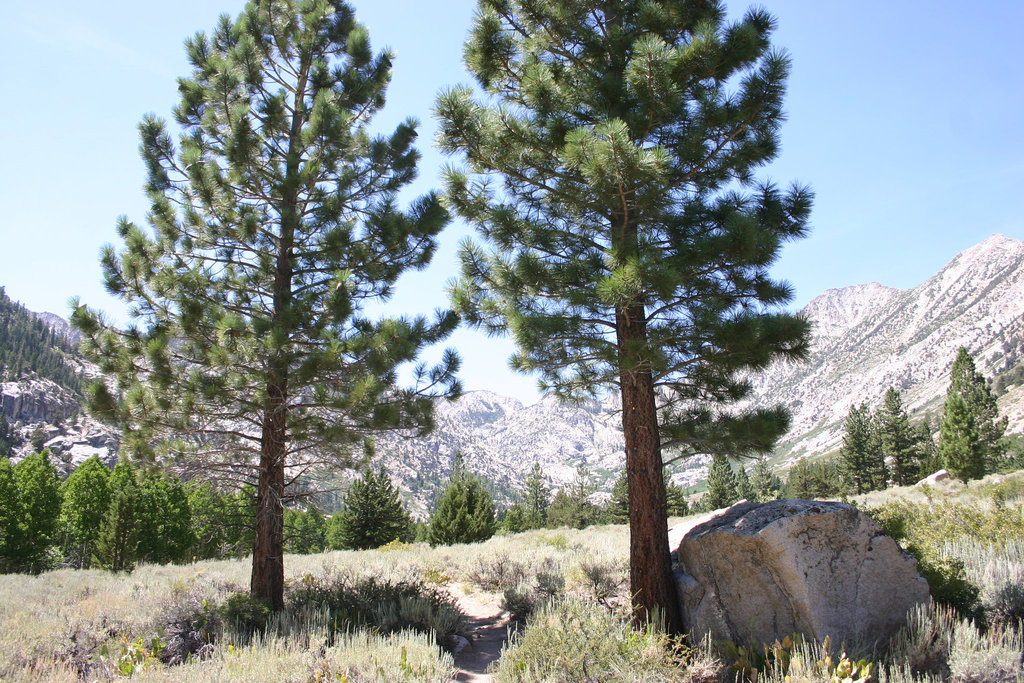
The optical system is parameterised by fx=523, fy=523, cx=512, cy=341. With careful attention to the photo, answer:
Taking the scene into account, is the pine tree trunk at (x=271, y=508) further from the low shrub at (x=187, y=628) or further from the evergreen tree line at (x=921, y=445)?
the evergreen tree line at (x=921, y=445)

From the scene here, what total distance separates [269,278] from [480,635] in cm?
628

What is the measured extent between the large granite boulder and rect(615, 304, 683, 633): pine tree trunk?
36 centimetres

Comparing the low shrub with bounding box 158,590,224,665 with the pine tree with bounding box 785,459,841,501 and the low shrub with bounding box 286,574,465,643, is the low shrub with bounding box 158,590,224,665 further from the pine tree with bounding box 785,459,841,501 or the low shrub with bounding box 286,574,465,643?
the pine tree with bounding box 785,459,841,501

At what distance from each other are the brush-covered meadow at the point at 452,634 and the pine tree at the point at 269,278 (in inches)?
55.2

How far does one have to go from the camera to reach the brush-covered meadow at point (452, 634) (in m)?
4.31

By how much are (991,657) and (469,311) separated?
5.68 metres

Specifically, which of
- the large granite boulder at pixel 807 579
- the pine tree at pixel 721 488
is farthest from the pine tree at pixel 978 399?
the large granite boulder at pixel 807 579

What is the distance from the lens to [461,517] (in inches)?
1031

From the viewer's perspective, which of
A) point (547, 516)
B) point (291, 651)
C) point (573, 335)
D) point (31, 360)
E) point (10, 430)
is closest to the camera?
point (291, 651)

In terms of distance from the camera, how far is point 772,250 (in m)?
5.70

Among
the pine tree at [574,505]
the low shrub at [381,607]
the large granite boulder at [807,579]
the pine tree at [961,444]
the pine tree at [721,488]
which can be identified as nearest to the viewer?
the large granite boulder at [807,579]

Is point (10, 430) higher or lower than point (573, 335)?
higher

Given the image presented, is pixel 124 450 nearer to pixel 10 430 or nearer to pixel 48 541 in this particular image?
pixel 48 541

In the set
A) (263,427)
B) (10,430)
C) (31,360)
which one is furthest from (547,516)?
(31,360)
